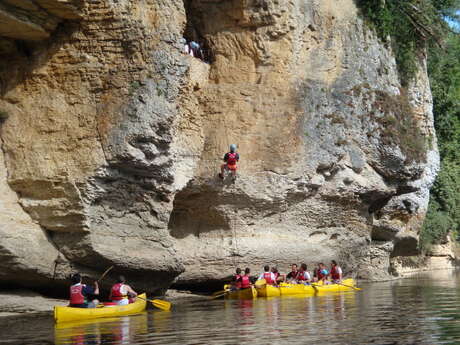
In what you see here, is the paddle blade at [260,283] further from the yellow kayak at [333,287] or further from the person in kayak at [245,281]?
the yellow kayak at [333,287]

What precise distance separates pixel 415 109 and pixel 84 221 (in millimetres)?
17313

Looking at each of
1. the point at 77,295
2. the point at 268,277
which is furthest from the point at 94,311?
the point at 268,277

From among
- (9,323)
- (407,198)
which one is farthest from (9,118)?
(407,198)

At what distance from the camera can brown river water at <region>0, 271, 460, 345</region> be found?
12.3 m

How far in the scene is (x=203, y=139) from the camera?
23609mm

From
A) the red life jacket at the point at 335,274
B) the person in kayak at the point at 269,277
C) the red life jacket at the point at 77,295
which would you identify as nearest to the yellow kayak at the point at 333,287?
the red life jacket at the point at 335,274

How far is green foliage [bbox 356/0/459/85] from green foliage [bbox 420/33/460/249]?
5.54m

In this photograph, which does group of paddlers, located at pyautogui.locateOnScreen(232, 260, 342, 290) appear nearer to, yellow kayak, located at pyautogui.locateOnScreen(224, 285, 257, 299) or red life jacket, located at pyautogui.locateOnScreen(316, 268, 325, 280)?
red life jacket, located at pyautogui.locateOnScreen(316, 268, 325, 280)

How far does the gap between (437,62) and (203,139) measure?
17.6 m

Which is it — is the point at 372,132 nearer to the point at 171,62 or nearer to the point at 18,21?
the point at 171,62

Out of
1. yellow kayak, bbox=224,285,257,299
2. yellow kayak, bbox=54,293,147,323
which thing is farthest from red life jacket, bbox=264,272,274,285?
yellow kayak, bbox=54,293,147,323

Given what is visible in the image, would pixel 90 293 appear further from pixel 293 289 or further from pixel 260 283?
pixel 293 289

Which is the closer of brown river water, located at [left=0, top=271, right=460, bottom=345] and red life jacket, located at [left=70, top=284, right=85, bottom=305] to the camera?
brown river water, located at [left=0, top=271, right=460, bottom=345]

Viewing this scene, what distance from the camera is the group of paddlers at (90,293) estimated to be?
1658 centimetres
